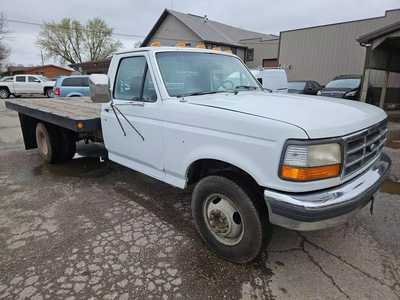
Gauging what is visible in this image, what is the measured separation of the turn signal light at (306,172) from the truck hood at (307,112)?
0.80 feet

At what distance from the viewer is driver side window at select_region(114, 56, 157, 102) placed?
3289 millimetres

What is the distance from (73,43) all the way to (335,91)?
54156 mm

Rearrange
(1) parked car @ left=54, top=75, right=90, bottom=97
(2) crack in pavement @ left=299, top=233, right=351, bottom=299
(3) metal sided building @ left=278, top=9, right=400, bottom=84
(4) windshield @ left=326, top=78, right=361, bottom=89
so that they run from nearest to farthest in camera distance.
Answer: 1. (2) crack in pavement @ left=299, top=233, right=351, bottom=299
2. (4) windshield @ left=326, top=78, right=361, bottom=89
3. (1) parked car @ left=54, top=75, right=90, bottom=97
4. (3) metal sided building @ left=278, top=9, right=400, bottom=84

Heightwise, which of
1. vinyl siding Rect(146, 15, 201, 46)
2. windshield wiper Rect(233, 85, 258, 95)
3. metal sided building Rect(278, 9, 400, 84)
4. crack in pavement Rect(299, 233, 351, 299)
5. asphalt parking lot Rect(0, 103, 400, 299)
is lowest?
crack in pavement Rect(299, 233, 351, 299)

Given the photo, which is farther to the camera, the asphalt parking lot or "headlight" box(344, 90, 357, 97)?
"headlight" box(344, 90, 357, 97)

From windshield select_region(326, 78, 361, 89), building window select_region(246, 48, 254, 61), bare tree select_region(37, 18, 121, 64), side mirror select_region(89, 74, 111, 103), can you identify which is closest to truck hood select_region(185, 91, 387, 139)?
side mirror select_region(89, 74, 111, 103)

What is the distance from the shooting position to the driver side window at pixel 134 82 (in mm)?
3289

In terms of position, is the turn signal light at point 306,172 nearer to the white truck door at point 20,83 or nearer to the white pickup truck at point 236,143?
the white pickup truck at point 236,143

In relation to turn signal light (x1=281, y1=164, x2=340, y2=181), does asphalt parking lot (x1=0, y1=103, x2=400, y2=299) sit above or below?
below

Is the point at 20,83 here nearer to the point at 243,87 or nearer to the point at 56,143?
the point at 56,143

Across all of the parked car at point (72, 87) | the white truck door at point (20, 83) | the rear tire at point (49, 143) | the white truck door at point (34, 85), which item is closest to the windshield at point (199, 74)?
the rear tire at point (49, 143)

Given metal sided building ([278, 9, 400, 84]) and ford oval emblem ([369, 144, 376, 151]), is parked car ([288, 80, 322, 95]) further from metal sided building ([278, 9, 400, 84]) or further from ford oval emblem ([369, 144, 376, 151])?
ford oval emblem ([369, 144, 376, 151])

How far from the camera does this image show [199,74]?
11.2 feet

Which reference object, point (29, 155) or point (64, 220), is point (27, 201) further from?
point (29, 155)
